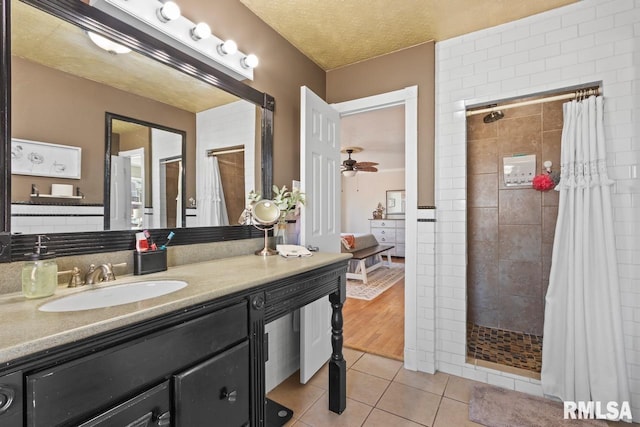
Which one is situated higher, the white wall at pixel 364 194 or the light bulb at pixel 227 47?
the light bulb at pixel 227 47

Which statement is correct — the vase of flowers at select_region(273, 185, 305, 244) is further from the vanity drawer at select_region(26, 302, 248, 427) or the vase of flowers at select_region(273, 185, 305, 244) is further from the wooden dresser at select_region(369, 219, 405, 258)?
the wooden dresser at select_region(369, 219, 405, 258)

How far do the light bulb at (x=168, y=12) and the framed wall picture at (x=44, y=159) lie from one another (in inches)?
30.0

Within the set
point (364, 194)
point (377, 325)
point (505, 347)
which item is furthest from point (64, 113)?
point (364, 194)

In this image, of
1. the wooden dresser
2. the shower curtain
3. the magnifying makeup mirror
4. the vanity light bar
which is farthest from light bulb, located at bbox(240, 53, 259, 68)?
the wooden dresser

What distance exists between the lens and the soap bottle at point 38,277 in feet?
2.96

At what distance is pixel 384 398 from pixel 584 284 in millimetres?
1456

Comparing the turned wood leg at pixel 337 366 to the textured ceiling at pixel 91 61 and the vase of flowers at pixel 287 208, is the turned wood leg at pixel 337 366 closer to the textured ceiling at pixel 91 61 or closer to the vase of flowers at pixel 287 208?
the vase of flowers at pixel 287 208

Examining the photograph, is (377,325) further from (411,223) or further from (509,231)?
(509,231)

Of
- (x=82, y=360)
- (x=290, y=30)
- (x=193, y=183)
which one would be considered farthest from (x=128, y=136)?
(x=290, y=30)

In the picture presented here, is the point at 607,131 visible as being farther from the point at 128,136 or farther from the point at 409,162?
the point at 128,136

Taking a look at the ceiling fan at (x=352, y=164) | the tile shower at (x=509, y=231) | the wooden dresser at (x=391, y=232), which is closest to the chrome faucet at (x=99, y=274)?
the tile shower at (x=509, y=231)

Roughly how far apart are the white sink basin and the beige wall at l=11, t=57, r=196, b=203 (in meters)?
0.40

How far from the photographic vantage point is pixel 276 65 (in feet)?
7.27

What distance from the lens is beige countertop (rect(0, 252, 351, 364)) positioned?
0.62 metres
